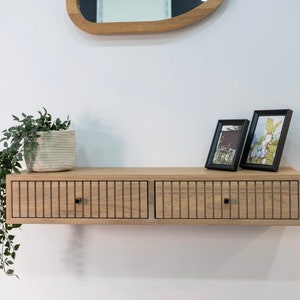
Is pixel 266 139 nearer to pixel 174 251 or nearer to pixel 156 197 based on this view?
pixel 156 197

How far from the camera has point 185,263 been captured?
153cm

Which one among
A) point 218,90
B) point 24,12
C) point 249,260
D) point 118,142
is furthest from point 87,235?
point 24,12

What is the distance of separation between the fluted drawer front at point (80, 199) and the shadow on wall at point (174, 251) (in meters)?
0.28

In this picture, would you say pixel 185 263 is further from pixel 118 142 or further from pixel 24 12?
pixel 24 12

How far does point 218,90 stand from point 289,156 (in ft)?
1.21

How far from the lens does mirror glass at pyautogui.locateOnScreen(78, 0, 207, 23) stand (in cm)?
149

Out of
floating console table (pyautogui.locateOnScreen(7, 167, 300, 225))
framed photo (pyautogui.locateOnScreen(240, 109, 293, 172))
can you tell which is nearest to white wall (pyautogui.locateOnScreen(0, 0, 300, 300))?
framed photo (pyautogui.locateOnScreen(240, 109, 293, 172))

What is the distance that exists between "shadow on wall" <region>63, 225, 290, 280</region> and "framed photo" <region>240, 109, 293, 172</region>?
1.00 ft

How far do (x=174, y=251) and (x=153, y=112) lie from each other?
1.82 feet

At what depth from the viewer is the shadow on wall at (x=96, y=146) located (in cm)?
156

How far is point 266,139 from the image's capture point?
53.8 inches

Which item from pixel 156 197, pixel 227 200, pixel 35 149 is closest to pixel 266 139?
pixel 227 200

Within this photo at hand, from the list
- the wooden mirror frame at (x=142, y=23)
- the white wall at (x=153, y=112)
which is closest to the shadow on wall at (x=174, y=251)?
the white wall at (x=153, y=112)

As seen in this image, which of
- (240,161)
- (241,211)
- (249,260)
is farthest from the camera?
(249,260)
